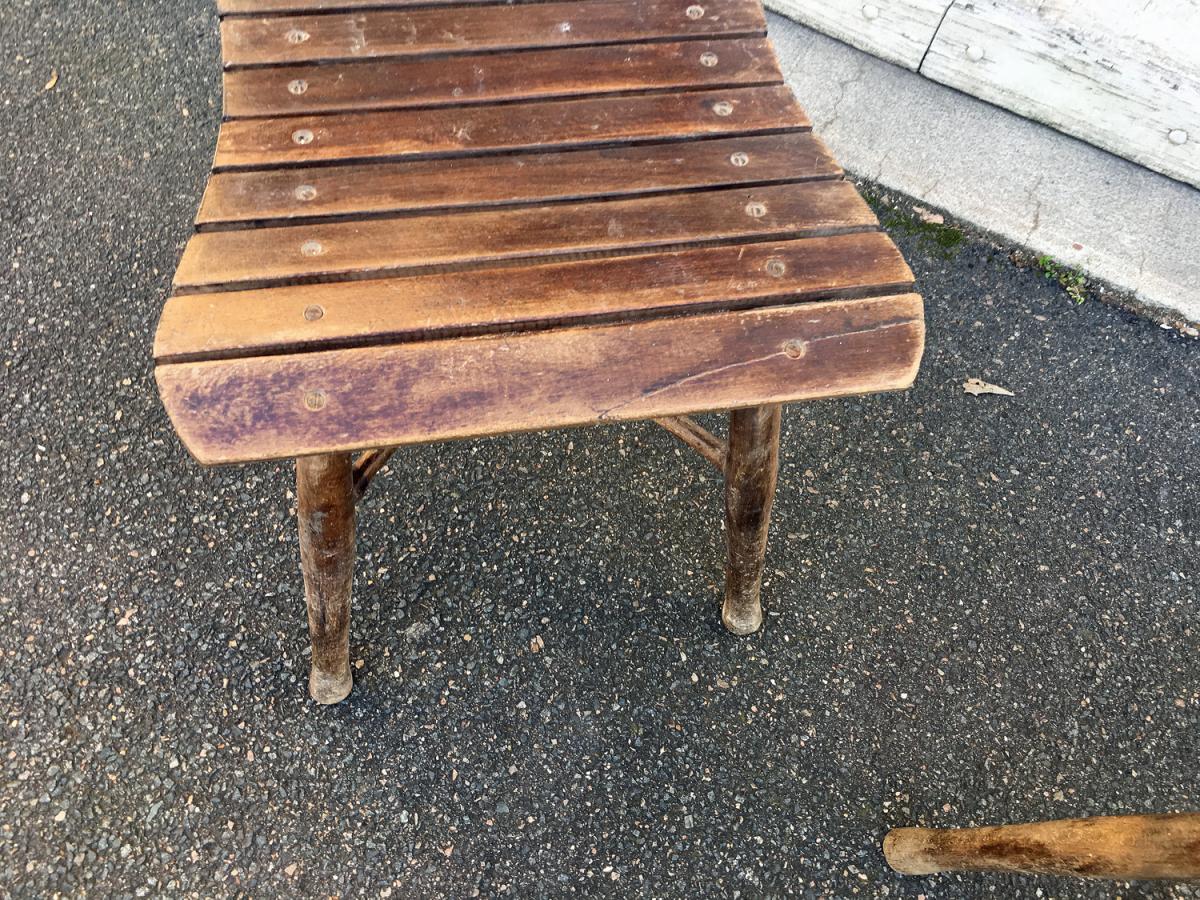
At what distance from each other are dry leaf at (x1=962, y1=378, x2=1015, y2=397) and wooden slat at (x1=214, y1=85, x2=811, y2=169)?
965mm

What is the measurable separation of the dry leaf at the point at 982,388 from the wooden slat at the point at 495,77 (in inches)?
37.6

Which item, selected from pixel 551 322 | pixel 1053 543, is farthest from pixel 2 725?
pixel 1053 543

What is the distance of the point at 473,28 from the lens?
161 centimetres

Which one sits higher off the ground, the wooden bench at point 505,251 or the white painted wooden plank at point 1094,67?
the wooden bench at point 505,251

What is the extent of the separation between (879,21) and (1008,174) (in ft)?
1.68

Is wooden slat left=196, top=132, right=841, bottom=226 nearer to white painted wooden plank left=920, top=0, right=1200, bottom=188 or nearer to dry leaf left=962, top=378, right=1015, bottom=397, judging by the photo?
dry leaf left=962, top=378, right=1015, bottom=397

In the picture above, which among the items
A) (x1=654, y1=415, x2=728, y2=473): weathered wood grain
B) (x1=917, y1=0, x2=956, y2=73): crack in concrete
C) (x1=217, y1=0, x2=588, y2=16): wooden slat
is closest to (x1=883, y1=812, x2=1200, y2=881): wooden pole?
(x1=654, y1=415, x2=728, y2=473): weathered wood grain

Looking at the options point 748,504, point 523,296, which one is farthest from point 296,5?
point 748,504

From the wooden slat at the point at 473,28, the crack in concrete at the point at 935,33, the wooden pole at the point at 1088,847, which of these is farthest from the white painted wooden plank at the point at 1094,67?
the wooden pole at the point at 1088,847

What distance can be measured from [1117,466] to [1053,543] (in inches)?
10.4

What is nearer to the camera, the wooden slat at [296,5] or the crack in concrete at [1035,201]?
the wooden slat at [296,5]

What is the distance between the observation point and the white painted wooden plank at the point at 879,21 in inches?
100

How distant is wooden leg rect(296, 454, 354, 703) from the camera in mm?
1397

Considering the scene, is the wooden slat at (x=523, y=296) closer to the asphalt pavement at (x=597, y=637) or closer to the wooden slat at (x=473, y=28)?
the wooden slat at (x=473, y=28)
